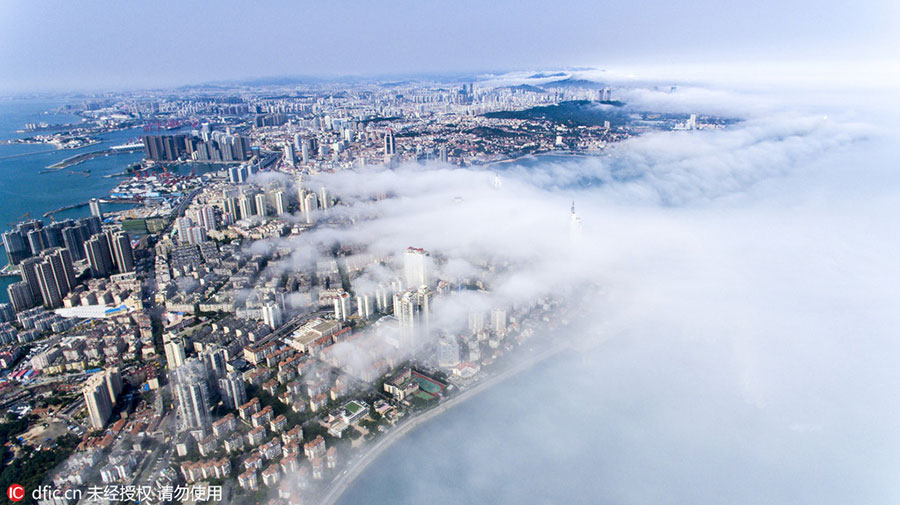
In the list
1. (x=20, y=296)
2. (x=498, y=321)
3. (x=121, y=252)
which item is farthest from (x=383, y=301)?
(x=20, y=296)

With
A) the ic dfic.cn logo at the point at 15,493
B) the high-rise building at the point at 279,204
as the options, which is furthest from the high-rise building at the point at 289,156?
the ic dfic.cn logo at the point at 15,493

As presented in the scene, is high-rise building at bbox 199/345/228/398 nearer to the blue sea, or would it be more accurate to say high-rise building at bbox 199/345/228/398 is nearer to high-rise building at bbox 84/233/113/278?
high-rise building at bbox 84/233/113/278

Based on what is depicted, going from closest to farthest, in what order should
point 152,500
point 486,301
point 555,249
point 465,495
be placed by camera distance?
point 152,500, point 465,495, point 486,301, point 555,249

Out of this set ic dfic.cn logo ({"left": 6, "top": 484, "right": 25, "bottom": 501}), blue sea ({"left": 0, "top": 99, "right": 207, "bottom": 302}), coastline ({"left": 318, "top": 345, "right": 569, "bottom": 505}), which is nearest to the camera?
ic dfic.cn logo ({"left": 6, "top": 484, "right": 25, "bottom": 501})

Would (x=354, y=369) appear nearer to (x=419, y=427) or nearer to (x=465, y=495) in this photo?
(x=419, y=427)

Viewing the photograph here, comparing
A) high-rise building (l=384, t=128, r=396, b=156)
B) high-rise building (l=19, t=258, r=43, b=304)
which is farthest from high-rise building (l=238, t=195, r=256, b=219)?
high-rise building (l=384, t=128, r=396, b=156)

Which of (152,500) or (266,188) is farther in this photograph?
(266,188)

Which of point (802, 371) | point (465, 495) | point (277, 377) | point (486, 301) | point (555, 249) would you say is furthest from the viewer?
point (555, 249)

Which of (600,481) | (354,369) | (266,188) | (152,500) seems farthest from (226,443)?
(266,188)
